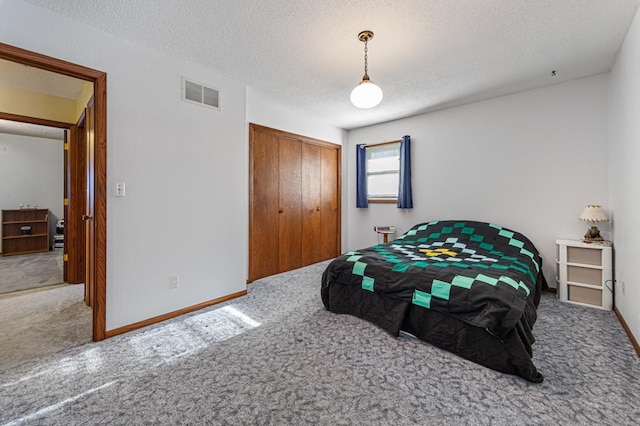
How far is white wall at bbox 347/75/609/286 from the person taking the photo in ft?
10.0

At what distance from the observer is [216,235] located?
2998 millimetres

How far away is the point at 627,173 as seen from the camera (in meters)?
2.25

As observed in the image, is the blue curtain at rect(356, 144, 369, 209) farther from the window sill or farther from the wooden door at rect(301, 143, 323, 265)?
the wooden door at rect(301, 143, 323, 265)

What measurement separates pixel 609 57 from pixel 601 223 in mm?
1651

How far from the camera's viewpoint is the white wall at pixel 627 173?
202cm

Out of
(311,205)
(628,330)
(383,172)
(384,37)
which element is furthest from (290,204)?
(628,330)

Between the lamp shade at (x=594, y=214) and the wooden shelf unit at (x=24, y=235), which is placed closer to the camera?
the lamp shade at (x=594, y=214)

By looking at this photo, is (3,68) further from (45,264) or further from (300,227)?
(300,227)

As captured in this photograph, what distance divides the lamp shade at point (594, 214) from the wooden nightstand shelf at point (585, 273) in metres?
0.24

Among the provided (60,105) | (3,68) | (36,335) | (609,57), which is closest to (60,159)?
(60,105)

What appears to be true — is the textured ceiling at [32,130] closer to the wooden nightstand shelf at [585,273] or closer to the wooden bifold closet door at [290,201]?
the wooden bifold closet door at [290,201]

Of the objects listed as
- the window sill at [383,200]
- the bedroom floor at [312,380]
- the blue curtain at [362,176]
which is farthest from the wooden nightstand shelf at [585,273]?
the blue curtain at [362,176]

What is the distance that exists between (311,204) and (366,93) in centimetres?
259

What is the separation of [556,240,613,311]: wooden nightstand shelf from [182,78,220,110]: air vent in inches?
156
